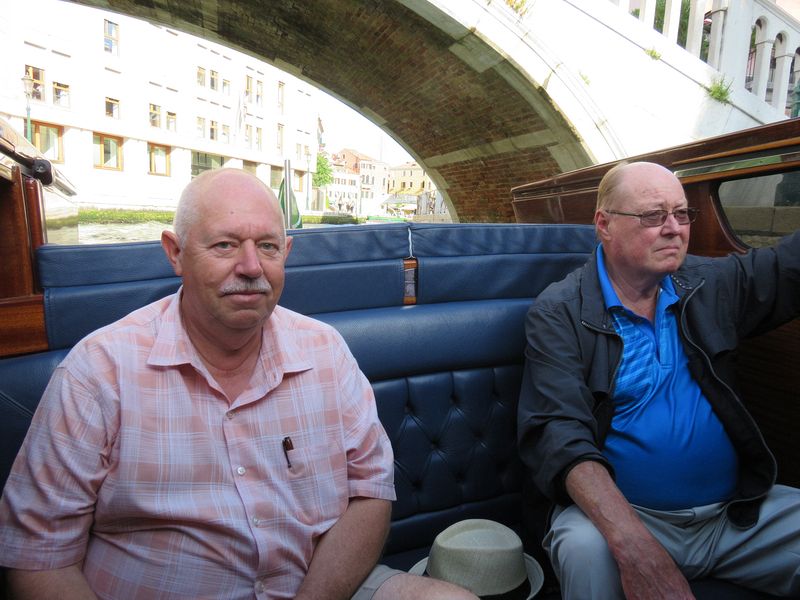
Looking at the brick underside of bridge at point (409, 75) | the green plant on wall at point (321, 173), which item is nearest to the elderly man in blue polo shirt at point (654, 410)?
the brick underside of bridge at point (409, 75)

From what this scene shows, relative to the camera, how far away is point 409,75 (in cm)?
889

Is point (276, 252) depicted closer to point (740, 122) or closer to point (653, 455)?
point (653, 455)

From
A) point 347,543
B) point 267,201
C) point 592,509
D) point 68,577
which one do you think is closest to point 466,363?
point 592,509

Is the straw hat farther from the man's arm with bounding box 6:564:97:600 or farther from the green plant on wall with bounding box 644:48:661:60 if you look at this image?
the green plant on wall with bounding box 644:48:661:60

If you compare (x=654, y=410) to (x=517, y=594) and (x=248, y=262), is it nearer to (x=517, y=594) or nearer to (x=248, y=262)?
(x=517, y=594)

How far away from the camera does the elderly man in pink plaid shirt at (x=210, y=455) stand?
985 mm

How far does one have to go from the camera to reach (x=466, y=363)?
173cm

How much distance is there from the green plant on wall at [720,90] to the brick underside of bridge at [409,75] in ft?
5.51

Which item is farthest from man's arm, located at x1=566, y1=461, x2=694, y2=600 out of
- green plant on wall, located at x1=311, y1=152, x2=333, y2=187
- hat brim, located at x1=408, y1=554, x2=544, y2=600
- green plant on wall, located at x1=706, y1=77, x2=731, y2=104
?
green plant on wall, located at x1=311, y1=152, x2=333, y2=187

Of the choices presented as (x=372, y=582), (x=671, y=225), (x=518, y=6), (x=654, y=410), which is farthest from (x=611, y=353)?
(x=518, y=6)

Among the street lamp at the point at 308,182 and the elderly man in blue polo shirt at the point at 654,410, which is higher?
the street lamp at the point at 308,182

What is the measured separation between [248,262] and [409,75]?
856cm

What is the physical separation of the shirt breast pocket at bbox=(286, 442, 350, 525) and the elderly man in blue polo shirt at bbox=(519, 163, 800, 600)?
53cm

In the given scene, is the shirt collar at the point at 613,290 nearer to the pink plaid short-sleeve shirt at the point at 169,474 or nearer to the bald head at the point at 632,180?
the bald head at the point at 632,180
